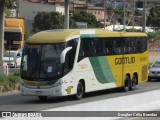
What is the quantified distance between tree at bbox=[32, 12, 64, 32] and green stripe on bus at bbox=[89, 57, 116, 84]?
217 feet

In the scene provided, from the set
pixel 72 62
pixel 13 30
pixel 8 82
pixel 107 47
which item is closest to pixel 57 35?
pixel 72 62

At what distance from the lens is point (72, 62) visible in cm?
2253

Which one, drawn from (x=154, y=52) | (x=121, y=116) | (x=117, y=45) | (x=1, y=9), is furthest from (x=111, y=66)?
(x=154, y=52)

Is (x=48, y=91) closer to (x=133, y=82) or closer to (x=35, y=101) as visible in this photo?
(x=35, y=101)

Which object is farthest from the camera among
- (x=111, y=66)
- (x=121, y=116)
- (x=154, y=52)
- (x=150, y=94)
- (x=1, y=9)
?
(x=154, y=52)

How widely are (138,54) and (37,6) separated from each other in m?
91.2

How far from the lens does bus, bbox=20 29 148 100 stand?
21.9 meters

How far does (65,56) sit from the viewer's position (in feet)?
72.4

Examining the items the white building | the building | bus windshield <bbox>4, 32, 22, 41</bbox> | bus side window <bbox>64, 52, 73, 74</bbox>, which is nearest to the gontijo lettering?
bus side window <bbox>64, 52, 73, 74</bbox>

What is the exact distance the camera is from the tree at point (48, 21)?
306ft

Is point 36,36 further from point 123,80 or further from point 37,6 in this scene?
point 37,6

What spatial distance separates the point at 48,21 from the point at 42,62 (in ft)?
243

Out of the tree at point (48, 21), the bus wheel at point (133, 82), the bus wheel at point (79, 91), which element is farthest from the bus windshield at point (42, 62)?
the tree at point (48, 21)

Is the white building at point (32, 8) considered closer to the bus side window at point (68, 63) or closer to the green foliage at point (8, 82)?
the green foliage at point (8, 82)
